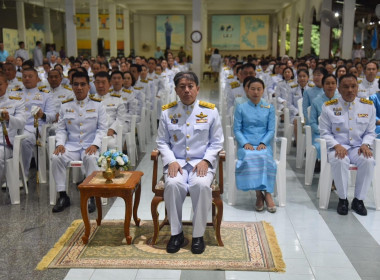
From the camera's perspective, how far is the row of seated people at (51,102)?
512cm

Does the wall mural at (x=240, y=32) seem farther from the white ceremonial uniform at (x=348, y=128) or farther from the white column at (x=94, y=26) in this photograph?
the white ceremonial uniform at (x=348, y=128)

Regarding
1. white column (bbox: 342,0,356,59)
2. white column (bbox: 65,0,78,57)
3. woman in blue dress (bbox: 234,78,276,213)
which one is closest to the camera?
woman in blue dress (bbox: 234,78,276,213)

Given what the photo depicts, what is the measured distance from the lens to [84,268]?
135 inches

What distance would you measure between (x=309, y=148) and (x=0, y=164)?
3.36 metres

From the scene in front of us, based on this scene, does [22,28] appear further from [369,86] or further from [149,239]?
[149,239]

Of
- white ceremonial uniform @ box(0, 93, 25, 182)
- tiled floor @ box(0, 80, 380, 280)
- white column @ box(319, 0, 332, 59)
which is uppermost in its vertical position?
white column @ box(319, 0, 332, 59)

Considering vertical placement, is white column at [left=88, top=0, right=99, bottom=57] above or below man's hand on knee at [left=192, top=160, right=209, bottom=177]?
above

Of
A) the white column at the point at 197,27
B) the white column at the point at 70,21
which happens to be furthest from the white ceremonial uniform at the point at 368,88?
the white column at the point at 70,21

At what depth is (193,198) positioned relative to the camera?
12.1 feet

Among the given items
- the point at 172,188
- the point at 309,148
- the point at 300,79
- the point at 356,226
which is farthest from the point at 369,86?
the point at 172,188

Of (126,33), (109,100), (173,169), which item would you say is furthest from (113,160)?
(126,33)

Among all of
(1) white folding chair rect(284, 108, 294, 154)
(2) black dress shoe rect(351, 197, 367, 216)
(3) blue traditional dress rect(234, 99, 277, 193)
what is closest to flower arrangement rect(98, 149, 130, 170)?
(3) blue traditional dress rect(234, 99, 277, 193)

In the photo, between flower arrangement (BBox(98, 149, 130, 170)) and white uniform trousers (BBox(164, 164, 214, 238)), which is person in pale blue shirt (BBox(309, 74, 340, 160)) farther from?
flower arrangement (BBox(98, 149, 130, 170))

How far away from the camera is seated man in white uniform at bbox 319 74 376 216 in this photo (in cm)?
455
